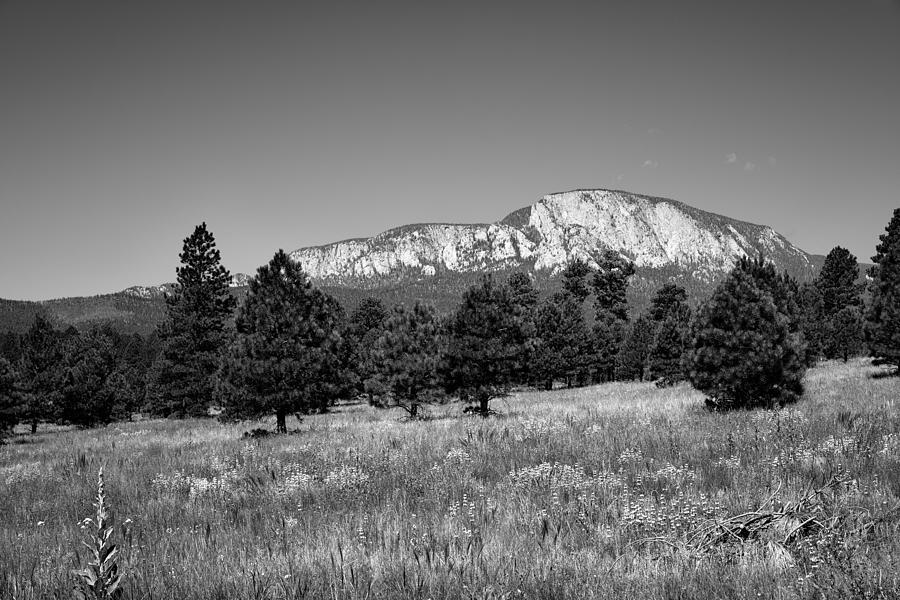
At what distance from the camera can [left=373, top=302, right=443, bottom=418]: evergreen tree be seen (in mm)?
22031

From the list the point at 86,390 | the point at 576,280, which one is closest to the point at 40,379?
the point at 86,390

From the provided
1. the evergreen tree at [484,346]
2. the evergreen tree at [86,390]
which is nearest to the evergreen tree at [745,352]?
the evergreen tree at [484,346]

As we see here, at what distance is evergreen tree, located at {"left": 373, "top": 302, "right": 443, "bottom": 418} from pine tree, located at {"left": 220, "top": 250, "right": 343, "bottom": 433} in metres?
5.19

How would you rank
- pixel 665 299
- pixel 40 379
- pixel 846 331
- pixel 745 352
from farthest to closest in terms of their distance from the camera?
pixel 665 299 < pixel 846 331 < pixel 40 379 < pixel 745 352

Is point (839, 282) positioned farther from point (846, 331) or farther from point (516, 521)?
point (516, 521)

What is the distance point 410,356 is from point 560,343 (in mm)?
33823

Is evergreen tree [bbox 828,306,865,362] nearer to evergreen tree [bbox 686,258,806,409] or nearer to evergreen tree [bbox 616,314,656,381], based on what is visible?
evergreen tree [bbox 616,314,656,381]

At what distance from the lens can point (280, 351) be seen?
16625 mm

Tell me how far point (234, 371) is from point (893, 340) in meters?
28.3

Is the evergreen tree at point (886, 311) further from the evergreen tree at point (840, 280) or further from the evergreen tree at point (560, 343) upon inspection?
the evergreen tree at point (840, 280)

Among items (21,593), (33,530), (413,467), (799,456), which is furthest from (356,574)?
(799,456)

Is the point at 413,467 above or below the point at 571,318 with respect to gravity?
below

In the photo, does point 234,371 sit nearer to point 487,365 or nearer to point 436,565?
point 487,365

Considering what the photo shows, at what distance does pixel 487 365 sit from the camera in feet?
66.8
